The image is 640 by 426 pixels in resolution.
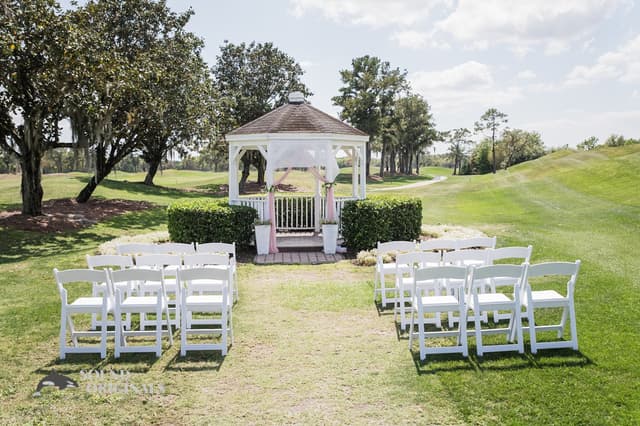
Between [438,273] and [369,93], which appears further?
[369,93]

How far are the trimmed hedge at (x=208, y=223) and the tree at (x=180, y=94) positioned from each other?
9.18 m

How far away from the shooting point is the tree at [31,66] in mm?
14836

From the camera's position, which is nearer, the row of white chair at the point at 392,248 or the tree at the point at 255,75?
the row of white chair at the point at 392,248

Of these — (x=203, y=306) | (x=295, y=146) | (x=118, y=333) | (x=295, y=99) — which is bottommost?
(x=118, y=333)

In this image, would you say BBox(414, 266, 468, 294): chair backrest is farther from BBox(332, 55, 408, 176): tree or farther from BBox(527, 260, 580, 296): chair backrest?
BBox(332, 55, 408, 176): tree

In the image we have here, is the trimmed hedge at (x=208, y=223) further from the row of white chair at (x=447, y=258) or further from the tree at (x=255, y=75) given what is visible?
the tree at (x=255, y=75)

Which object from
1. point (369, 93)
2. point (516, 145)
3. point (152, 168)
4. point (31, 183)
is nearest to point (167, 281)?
point (31, 183)

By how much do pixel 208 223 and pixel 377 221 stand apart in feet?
14.4

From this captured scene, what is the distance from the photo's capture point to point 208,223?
42.2 ft

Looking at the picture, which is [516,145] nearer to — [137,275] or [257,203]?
[257,203]

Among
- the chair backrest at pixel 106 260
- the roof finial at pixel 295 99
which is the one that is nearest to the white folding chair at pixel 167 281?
the chair backrest at pixel 106 260

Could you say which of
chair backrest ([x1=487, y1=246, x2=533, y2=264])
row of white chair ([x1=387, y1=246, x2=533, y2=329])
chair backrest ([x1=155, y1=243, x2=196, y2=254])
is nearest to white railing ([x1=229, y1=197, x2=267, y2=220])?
chair backrest ([x1=155, y1=243, x2=196, y2=254])

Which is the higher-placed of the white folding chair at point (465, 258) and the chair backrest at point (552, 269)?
the chair backrest at point (552, 269)

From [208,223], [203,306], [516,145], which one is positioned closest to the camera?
[203,306]
